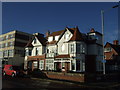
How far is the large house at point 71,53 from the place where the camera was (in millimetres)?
27141

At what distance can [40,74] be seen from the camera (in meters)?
25.5

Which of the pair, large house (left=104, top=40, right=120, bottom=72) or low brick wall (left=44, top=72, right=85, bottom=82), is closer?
low brick wall (left=44, top=72, right=85, bottom=82)

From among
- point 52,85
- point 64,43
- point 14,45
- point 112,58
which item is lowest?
point 52,85

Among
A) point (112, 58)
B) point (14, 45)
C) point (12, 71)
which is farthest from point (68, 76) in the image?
point (14, 45)

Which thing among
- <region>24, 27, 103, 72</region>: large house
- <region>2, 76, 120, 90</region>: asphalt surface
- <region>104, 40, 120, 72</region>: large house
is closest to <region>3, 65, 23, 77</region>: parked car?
<region>2, 76, 120, 90</region>: asphalt surface

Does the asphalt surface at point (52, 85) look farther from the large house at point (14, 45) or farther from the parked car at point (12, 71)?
the large house at point (14, 45)

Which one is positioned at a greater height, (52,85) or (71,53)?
(71,53)

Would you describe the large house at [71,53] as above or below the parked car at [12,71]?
above

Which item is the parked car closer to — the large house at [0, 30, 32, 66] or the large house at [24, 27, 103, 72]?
the large house at [24, 27, 103, 72]

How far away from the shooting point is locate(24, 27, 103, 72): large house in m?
27.1

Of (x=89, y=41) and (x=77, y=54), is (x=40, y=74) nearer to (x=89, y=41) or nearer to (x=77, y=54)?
(x=77, y=54)

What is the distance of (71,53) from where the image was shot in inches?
1080

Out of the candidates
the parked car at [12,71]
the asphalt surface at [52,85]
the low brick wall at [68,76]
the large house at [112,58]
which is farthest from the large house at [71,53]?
the asphalt surface at [52,85]

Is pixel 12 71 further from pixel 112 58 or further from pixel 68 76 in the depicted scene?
pixel 112 58
